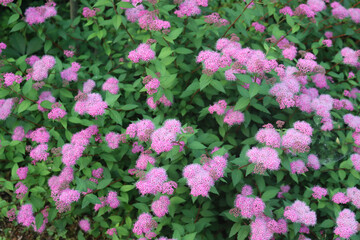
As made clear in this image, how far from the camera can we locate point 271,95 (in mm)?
2607

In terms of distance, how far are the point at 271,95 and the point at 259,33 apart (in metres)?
1.11

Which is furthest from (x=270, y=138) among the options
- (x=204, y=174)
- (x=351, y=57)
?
(x=351, y=57)

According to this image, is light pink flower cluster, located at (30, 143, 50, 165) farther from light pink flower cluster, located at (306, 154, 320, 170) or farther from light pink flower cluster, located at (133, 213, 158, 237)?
light pink flower cluster, located at (306, 154, 320, 170)

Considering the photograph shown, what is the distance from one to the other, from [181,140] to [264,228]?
89 cm

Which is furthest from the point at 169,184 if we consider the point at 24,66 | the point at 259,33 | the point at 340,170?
the point at 259,33

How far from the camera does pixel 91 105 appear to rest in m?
2.40

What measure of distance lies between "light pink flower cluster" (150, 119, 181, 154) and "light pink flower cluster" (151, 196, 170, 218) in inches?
16.3

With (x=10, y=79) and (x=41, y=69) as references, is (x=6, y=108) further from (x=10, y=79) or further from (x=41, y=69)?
(x=41, y=69)

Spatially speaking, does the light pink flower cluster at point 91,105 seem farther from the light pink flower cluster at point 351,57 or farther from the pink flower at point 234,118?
the light pink flower cluster at point 351,57

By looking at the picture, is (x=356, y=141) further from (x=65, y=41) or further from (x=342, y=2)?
(x=65, y=41)

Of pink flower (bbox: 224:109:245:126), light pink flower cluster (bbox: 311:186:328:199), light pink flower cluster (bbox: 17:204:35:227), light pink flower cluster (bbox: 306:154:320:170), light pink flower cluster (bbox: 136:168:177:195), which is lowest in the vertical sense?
light pink flower cluster (bbox: 17:204:35:227)

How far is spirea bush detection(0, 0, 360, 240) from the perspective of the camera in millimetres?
2268

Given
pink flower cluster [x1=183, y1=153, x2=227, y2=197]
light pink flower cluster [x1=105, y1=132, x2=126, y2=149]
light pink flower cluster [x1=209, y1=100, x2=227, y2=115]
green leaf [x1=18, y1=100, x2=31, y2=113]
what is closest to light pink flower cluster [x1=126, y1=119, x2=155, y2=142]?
light pink flower cluster [x1=105, y1=132, x2=126, y2=149]

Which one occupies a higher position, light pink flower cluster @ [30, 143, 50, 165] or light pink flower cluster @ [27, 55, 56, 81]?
light pink flower cluster @ [27, 55, 56, 81]
